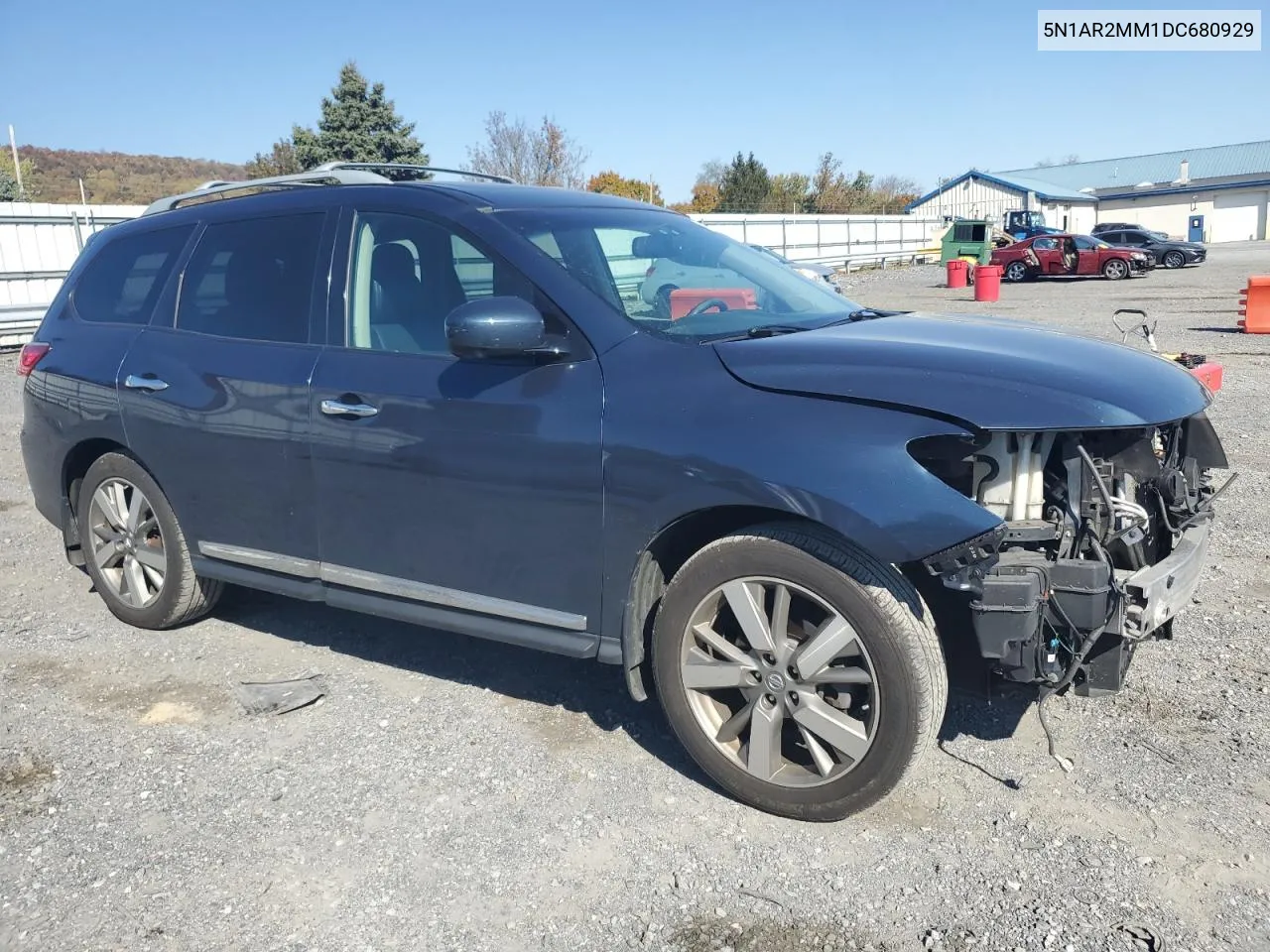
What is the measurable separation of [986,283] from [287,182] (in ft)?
71.9

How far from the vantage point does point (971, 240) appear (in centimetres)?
3419

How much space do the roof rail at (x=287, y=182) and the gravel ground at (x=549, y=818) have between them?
203 cm

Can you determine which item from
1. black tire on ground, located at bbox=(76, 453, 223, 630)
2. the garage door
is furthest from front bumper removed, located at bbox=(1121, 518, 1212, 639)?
the garage door

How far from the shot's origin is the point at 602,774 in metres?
3.55

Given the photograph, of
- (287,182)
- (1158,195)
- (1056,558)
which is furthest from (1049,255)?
(1158,195)

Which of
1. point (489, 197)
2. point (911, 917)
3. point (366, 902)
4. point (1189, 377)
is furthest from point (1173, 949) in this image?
point (489, 197)

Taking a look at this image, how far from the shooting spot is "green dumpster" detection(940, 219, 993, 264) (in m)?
33.8

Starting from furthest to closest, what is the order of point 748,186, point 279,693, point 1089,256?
point 748,186 → point 1089,256 → point 279,693

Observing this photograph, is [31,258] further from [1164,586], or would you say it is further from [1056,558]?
[1164,586]

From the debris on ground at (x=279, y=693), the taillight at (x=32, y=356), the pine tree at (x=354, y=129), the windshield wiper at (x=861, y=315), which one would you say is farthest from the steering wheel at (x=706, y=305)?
the pine tree at (x=354, y=129)

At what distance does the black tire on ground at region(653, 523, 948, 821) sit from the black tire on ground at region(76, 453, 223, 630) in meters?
2.59

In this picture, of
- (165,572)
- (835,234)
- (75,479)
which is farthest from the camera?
(835,234)

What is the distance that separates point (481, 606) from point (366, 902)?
106 centimetres

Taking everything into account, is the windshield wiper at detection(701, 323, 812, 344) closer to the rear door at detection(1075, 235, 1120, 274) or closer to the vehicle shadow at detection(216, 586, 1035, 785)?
the vehicle shadow at detection(216, 586, 1035, 785)
